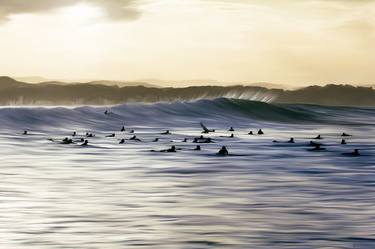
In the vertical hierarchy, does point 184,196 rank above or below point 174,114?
below

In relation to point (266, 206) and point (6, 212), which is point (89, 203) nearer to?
point (6, 212)

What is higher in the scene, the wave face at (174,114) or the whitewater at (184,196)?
the wave face at (174,114)

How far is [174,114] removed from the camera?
226 feet

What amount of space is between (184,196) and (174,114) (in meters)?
51.7

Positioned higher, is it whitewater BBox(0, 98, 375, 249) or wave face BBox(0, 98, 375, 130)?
wave face BBox(0, 98, 375, 130)

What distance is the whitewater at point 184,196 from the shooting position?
12.5m

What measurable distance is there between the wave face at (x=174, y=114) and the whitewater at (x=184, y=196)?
56.4ft

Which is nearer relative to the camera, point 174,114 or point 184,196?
point 184,196

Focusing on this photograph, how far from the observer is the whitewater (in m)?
12.5

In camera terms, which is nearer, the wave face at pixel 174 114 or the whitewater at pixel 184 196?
the whitewater at pixel 184 196

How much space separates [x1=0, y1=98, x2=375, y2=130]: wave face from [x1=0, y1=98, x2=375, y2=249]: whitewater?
1721 centimetres

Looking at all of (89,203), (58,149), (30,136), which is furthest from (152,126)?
(89,203)

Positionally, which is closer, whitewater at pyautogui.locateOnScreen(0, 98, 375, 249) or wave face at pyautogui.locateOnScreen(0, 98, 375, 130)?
whitewater at pyautogui.locateOnScreen(0, 98, 375, 249)

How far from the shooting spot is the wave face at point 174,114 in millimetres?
54000
